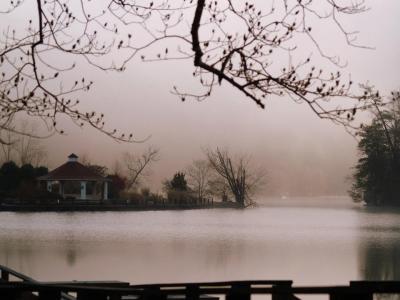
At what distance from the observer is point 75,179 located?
53281 mm

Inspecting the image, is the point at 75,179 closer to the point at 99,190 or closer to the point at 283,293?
the point at 99,190

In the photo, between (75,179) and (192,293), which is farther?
(75,179)

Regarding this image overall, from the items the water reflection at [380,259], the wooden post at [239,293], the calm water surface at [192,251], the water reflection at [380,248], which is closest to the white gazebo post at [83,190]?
the calm water surface at [192,251]

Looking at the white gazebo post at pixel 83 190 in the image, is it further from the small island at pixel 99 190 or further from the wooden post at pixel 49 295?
the wooden post at pixel 49 295

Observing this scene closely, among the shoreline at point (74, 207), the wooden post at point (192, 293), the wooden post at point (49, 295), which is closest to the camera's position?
the wooden post at point (49, 295)

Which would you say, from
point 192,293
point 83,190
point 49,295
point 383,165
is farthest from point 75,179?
point 49,295

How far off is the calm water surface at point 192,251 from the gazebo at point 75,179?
9.90 m

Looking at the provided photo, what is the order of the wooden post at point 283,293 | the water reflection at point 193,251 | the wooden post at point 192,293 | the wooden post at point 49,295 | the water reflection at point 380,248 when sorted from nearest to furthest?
the wooden post at point 49,295, the wooden post at point 283,293, the wooden post at point 192,293, the water reflection at point 380,248, the water reflection at point 193,251

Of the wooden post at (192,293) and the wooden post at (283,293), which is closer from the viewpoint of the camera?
the wooden post at (283,293)

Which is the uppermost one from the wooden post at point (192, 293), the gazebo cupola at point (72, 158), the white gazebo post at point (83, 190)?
the gazebo cupola at point (72, 158)

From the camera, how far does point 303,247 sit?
2995 cm

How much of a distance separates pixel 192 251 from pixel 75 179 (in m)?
27.9

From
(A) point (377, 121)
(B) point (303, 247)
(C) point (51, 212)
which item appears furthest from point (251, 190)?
(B) point (303, 247)

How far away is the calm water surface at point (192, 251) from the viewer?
20.8 meters
